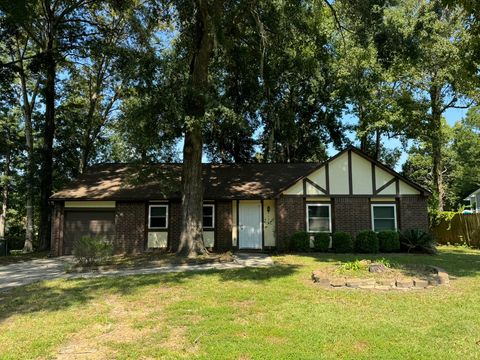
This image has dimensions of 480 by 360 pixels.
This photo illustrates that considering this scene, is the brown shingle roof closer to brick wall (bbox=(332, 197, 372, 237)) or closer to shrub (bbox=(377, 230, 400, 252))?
brick wall (bbox=(332, 197, 372, 237))

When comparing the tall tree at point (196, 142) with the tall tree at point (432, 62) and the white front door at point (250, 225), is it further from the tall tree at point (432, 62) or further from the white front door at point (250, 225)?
the tall tree at point (432, 62)

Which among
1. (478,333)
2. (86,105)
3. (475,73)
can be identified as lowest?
(478,333)

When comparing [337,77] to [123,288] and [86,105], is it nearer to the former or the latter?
[86,105]

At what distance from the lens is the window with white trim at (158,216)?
61.0ft

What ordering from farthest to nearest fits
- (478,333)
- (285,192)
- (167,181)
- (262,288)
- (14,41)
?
(14,41) < (285,192) < (167,181) < (262,288) < (478,333)

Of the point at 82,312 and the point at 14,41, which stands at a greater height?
the point at 14,41

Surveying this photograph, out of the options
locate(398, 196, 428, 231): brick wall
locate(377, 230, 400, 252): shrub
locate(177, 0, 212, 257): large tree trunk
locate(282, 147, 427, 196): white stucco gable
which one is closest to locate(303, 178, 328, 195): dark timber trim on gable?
locate(282, 147, 427, 196): white stucco gable

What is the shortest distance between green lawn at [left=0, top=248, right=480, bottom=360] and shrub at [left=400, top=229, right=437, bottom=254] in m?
7.10

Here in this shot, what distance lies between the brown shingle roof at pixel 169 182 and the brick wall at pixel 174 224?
1.76ft

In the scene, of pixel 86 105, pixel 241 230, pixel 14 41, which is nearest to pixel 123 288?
pixel 241 230

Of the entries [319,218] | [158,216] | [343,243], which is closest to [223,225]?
[158,216]

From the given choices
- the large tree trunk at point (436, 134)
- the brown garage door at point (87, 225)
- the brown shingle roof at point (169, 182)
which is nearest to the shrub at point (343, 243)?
the brown shingle roof at point (169, 182)

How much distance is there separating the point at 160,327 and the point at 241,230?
12528 mm

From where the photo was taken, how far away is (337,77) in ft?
83.6
